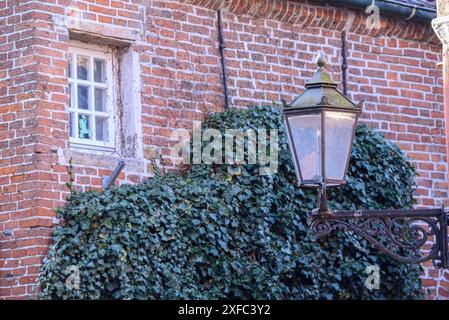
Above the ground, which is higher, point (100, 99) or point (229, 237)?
point (100, 99)

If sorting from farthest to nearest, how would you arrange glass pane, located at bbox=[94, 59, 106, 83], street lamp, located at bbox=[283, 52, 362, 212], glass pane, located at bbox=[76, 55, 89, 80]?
glass pane, located at bbox=[94, 59, 106, 83] < glass pane, located at bbox=[76, 55, 89, 80] < street lamp, located at bbox=[283, 52, 362, 212]

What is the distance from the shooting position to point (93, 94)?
979 centimetres

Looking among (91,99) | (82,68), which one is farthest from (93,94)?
(82,68)

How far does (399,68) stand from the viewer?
11602mm

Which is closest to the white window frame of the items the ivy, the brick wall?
the brick wall

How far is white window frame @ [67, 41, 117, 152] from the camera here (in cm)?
962

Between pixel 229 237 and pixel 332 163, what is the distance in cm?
294

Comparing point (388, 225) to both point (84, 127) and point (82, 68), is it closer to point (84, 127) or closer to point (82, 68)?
point (84, 127)

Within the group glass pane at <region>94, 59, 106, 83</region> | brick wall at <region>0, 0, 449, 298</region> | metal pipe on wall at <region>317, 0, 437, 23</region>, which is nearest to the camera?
brick wall at <region>0, 0, 449, 298</region>

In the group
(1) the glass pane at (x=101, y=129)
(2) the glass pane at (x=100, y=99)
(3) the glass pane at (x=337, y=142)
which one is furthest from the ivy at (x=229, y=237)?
(3) the glass pane at (x=337, y=142)

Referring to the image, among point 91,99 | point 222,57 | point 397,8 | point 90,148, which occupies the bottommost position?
point 90,148

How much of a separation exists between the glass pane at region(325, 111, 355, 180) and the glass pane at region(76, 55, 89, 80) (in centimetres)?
352

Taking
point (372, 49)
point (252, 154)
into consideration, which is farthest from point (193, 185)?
point (372, 49)

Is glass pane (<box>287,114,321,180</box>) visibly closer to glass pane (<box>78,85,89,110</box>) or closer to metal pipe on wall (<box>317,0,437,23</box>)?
glass pane (<box>78,85,89,110</box>)
